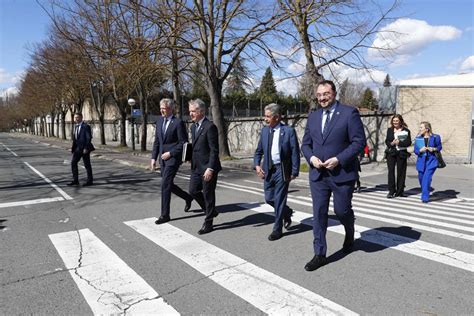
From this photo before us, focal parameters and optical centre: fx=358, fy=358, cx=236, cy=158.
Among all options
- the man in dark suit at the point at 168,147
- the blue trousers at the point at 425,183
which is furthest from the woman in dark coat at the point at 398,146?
the man in dark suit at the point at 168,147

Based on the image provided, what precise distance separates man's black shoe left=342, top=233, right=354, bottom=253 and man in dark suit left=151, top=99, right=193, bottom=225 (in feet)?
9.43

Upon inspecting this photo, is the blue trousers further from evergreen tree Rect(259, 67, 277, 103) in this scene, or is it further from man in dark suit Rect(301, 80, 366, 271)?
evergreen tree Rect(259, 67, 277, 103)

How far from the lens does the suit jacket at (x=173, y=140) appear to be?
19.2ft

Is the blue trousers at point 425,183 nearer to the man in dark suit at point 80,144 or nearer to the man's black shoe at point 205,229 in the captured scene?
the man's black shoe at point 205,229

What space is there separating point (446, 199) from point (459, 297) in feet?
20.1

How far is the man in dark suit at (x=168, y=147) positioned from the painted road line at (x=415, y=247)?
2.31 meters

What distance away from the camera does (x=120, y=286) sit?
11.8 feet

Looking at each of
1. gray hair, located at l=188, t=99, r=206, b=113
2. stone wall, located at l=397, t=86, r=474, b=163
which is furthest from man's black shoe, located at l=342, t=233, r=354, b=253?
stone wall, located at l=397, t=86, r=474, b=163

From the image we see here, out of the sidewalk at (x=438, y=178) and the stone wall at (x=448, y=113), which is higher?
the stone wall at (x=448, y=113)

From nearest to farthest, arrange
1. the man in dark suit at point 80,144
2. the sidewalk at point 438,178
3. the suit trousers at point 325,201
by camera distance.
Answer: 1. the suit trousers at point 325,201
2. the sidewalk at point 438,178
3. the man in dark suit at point 80,144

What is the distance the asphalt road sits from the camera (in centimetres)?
320

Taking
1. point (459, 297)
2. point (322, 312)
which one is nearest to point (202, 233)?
point (322, 312)

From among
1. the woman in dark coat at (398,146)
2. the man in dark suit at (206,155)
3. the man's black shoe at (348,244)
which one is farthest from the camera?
the woman in dark coat at (398,146)

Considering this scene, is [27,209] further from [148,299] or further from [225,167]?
[225,167]
